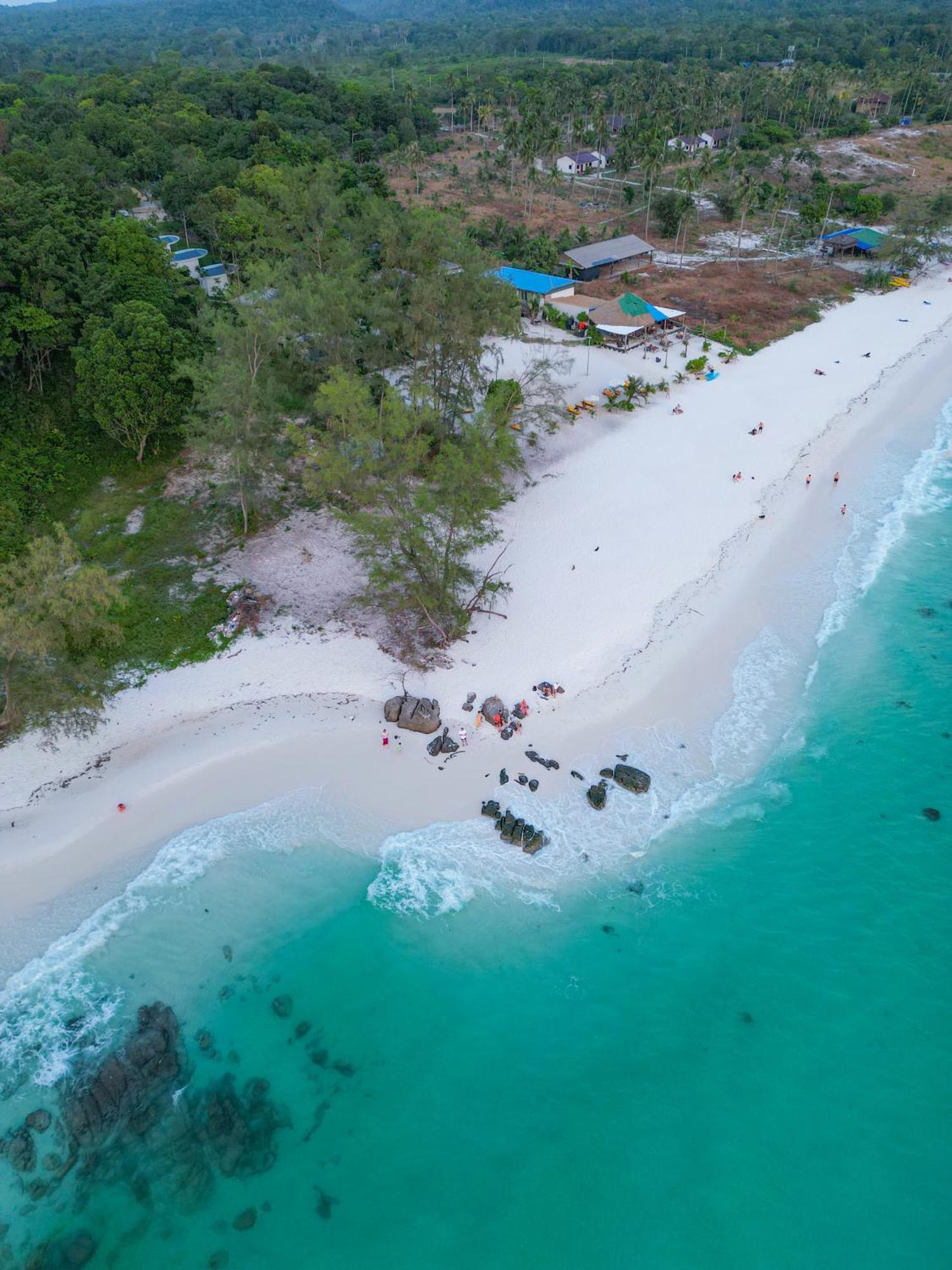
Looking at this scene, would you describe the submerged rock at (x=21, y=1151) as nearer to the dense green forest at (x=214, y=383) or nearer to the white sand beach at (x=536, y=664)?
the white sand beach at (x=536, y=664)

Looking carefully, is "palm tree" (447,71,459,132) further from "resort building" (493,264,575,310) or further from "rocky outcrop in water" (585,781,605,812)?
"rocky outcrop in water" (585,781,605,812)

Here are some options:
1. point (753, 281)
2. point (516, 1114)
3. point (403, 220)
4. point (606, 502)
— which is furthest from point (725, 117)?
point (516, 1114)

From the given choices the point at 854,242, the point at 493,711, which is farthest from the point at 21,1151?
the point at 854,242

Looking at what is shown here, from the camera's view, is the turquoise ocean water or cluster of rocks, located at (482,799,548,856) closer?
the turquoise ocean water

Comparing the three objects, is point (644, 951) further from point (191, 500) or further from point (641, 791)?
point (191, 500)

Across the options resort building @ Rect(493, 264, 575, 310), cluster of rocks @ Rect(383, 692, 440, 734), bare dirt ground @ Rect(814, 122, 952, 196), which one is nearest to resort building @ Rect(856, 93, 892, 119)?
bare dirt ground @ Rect(814, 122, 952, 196)

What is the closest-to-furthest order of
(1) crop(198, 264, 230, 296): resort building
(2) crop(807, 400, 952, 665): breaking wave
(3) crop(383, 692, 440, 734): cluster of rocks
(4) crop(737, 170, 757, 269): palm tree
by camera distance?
(3) crop(383, 692, 440, 734): cluster of rocks → (2) crop(807, 400, 952, 665): breaking wave → (1) crop(198, 264, 230, 296): resort building → (4) crop(737, 170, 757, 269): palm tree

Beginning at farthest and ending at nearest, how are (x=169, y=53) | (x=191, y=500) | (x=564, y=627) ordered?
1. (x=169, y=53)
2. (x=191, y=500)
3. (x=564, y=627)

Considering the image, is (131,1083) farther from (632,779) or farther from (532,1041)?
(632,779)
